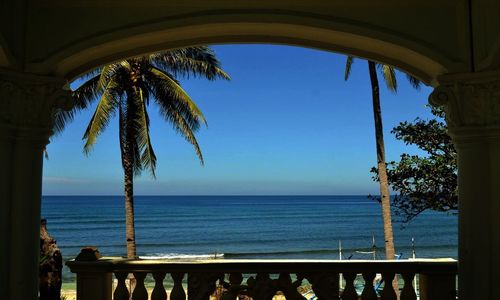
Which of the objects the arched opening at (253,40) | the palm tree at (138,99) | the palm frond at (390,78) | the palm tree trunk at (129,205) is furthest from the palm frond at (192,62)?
the arched opening at (253,40)

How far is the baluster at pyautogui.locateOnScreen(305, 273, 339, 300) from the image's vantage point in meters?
4.33

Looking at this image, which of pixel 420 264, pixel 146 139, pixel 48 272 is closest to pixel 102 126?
pixel 146 139

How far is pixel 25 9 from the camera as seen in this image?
13.4 ft

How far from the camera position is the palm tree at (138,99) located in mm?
16031

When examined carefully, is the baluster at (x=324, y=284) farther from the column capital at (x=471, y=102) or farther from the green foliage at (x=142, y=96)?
the green foliage at (x=142, y=96)

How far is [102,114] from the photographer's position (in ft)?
52.4

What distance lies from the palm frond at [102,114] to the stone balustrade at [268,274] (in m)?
12.0

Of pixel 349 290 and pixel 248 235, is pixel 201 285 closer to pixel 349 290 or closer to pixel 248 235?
pixel 349 290

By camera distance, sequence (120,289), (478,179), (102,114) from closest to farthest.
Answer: (478,179), (120,289), (102,114)

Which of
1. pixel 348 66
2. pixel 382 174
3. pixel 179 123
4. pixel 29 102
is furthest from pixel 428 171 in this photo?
pixel 29 102

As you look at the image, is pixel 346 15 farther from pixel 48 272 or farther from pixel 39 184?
pixel 48 272

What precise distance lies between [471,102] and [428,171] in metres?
9.63

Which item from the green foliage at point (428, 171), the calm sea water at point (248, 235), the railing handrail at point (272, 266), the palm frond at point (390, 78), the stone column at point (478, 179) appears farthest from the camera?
the calm sea water at point (248, 235)

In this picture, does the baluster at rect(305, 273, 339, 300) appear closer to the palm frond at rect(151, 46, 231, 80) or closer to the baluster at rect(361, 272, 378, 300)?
the baluster at rect(361, 272, 378, 300)
